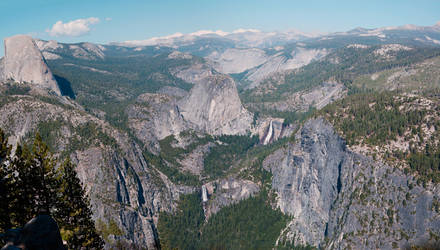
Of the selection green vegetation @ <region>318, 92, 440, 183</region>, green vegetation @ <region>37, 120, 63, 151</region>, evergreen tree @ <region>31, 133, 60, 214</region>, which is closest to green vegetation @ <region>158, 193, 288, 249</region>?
green vegetation @ <region>318, 92, 440, 183</region>

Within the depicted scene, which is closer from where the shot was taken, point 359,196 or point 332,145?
point 359,196

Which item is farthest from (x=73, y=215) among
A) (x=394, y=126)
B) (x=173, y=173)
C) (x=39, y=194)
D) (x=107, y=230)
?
Result: (x=173, y=173)

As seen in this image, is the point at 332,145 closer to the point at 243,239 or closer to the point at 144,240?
the point at 243,239

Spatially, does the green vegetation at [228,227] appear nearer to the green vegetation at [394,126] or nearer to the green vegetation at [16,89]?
the green vegetation at [394,126]

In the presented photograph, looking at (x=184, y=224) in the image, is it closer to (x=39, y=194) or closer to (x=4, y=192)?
(x=39, y=194)

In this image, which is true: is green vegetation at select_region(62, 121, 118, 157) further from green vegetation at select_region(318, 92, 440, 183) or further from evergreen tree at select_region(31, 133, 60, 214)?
evergreen tree at select_region(31, 133, 60, 214)

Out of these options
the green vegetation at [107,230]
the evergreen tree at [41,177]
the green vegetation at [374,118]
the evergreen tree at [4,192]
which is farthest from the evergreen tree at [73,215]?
the green vegetation at [374,118]

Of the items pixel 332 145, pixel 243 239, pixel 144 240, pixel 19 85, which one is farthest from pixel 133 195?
pixel 19 85
